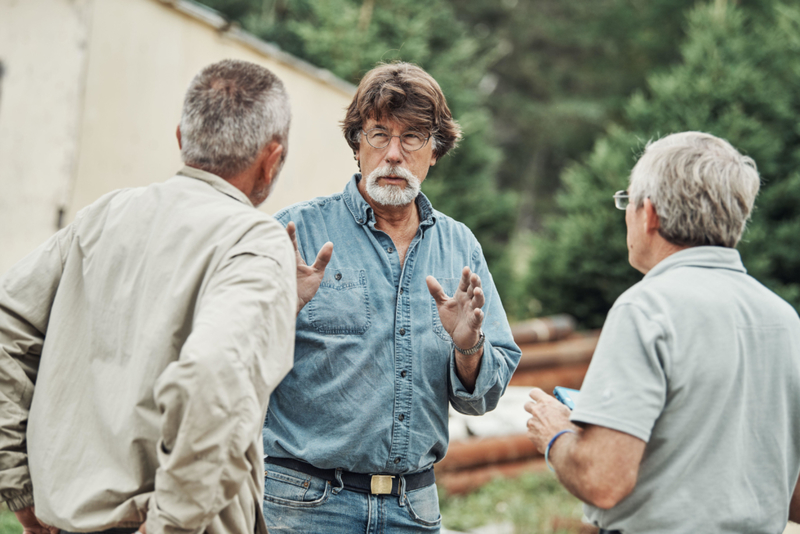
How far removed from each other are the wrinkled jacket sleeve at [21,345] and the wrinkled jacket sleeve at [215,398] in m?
0.51

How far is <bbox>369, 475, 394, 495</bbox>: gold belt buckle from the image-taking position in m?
2.28

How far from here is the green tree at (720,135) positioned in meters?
10.2

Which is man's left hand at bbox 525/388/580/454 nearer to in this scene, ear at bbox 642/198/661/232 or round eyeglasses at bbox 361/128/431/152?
ear at bbox 642/198/661/232

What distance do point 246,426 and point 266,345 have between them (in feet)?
0.61

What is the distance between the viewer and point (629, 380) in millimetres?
1697

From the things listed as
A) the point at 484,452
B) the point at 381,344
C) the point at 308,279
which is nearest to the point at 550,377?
the point at 484,452

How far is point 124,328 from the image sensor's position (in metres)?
1.74

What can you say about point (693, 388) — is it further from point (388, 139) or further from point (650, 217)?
point (388, 139)

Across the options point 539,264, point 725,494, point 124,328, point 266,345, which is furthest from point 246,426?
point 539,264

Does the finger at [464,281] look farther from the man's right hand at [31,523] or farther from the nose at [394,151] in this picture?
the man's right hand at [31,523]

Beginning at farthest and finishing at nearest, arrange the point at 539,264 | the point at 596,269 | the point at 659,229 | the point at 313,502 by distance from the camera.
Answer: the point at 539,264 → the point at 596,269 → the point at 313,502 → the point at 659,229

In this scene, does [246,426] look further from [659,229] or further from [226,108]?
[659,229]

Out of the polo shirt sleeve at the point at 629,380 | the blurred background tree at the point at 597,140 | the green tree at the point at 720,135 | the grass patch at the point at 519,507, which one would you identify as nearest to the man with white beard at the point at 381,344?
the polo shirt sleeve at the point at 629,380

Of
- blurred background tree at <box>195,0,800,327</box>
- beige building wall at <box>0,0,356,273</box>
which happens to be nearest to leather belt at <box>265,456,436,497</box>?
beige building wall at <box>0,0,356,273</box>
